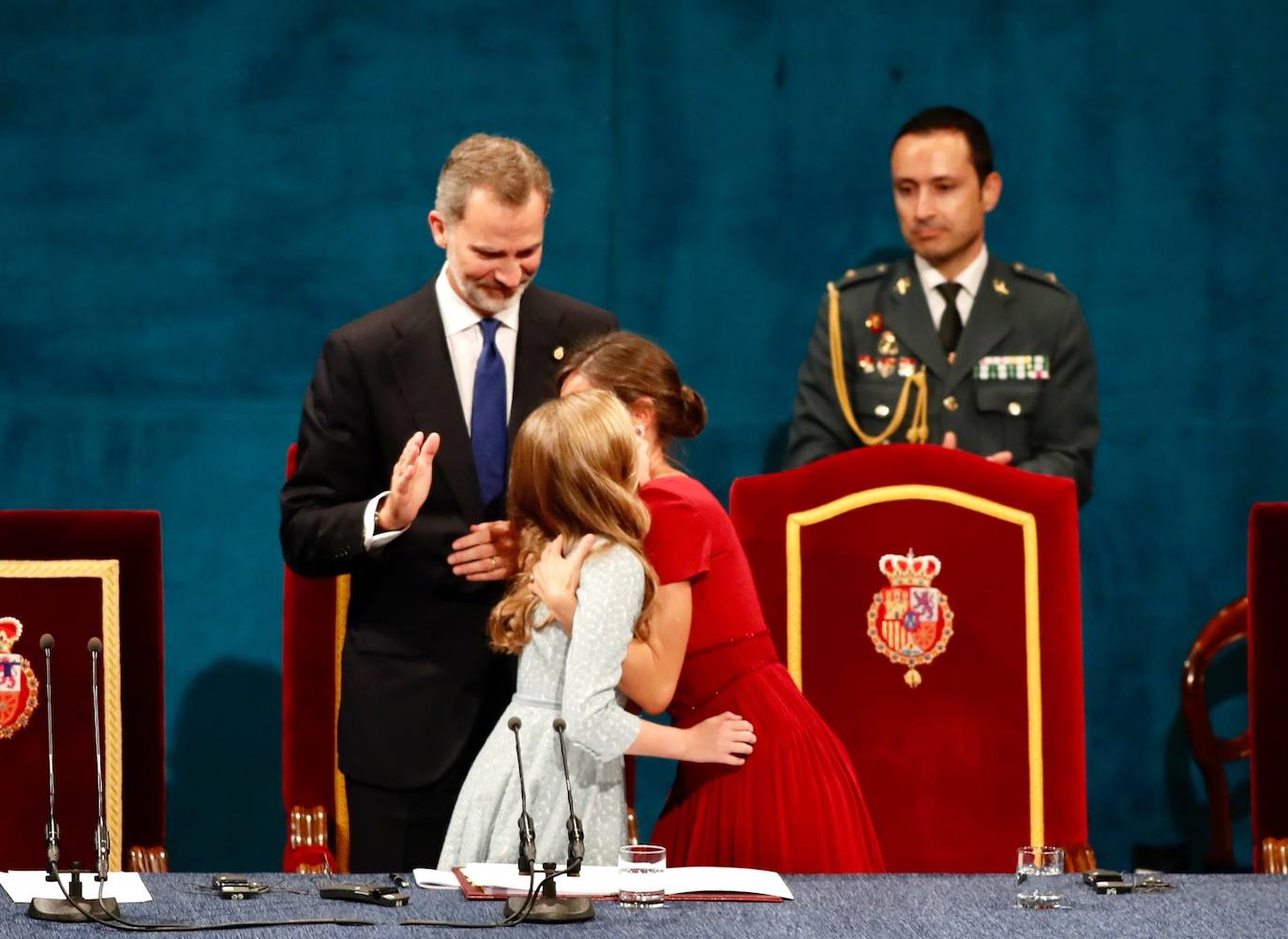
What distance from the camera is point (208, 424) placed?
417cm

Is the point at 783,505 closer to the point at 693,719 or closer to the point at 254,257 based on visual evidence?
the point at 693,719

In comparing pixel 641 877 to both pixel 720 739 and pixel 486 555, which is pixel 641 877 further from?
pixel 486 555

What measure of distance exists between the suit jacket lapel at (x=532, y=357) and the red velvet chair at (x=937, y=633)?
14.0 inches

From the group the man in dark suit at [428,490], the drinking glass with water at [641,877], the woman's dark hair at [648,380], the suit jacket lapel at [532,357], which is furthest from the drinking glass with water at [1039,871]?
the suit jacket lapel at [532,357]

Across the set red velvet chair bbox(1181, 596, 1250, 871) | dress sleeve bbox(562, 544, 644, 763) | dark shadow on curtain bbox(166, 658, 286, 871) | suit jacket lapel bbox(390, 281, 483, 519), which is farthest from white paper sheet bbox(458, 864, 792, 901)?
dark shadow on curtain bbox(166, 658, 286, 871)

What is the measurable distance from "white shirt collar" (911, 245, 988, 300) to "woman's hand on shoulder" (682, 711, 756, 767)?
1547 millimetres

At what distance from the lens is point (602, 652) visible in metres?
2.37

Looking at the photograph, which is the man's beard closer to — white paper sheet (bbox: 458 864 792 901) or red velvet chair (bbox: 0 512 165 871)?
red velvet chair (bbox: 0 512 165 871)

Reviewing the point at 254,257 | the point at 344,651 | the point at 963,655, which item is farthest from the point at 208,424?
the point at 963,655

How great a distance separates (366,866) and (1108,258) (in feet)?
7.59

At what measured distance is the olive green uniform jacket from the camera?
149 inches

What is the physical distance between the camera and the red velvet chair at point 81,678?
2928 mm

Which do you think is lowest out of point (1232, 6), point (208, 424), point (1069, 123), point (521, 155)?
point (208, 424)

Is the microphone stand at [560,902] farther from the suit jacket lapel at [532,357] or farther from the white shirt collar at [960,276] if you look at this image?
the white shirt collar at [960,276]
